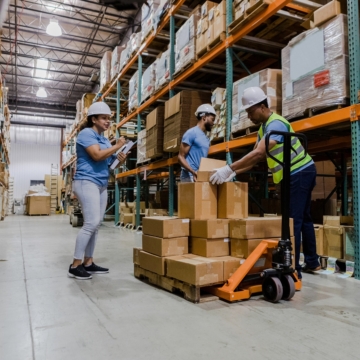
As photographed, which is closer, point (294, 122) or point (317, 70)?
point (317, 70)

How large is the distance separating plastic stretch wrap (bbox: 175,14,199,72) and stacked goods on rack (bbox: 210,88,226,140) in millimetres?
1050

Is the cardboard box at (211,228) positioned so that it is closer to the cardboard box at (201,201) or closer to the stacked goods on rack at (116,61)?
the cardboard box at (201,201)

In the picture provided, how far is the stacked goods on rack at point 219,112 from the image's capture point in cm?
527

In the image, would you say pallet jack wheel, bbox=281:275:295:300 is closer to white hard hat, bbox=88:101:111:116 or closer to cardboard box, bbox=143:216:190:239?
cardboard box, bbox=143:216:190:239

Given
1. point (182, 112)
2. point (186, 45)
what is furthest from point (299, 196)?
point (186, 45)

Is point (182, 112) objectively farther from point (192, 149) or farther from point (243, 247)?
point (243, 247)

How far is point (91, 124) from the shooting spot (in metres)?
3.74

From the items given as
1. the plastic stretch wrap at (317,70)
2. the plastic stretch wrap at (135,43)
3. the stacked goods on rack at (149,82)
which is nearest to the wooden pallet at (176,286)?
the plastic stretch wrap at (317,70)

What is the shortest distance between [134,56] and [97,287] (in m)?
7.58

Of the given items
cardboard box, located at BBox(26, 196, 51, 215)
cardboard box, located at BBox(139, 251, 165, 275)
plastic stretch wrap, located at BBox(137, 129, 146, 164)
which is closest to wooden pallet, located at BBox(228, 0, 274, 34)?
cardboard box, located at BBox(139, 251, 165, 275)

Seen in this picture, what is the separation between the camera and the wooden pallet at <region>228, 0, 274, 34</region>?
170 inches

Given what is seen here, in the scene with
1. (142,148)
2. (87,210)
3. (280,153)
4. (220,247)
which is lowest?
(220,247)

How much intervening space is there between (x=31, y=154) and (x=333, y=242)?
86.7 feet

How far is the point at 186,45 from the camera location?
619 centimetres
